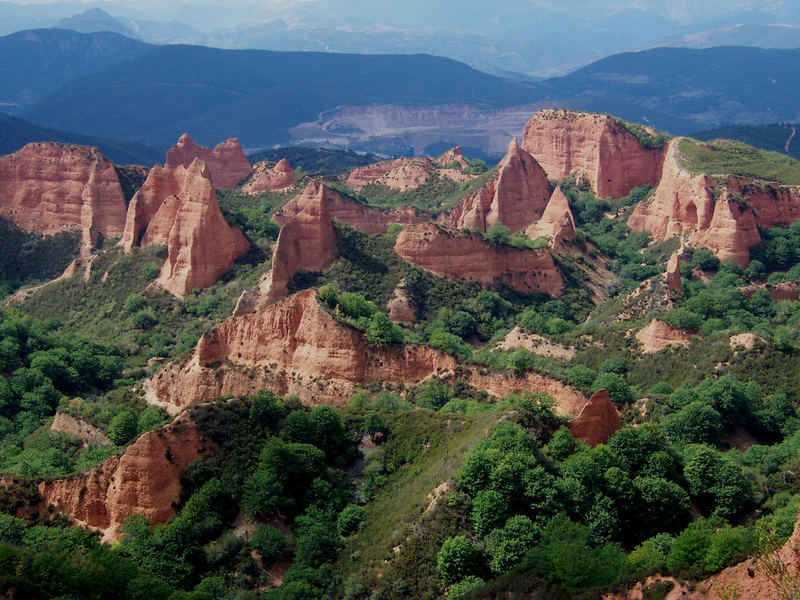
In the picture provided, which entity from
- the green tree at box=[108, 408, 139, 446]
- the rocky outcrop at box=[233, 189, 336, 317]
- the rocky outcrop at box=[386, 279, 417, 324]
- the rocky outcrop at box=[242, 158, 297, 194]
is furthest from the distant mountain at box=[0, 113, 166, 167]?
the green tree at box=[108, 408, 139, 446]

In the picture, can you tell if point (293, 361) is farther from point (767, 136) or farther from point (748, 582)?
point (767, 136)

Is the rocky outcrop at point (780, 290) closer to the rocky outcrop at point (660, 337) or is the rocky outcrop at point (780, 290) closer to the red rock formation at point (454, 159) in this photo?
the rocky outcrop at point (660, 337)

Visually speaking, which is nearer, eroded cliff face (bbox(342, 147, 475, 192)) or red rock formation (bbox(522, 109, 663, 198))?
red rock formation (bbox(522, 109, 663, 198))

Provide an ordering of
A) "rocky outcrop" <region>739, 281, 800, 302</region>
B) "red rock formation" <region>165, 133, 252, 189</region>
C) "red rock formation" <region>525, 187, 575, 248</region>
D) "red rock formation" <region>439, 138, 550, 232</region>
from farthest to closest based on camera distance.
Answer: "red rock formation" <region>165, 133, 252, 189</region> < "red rock formation" <region>439, 138, 550, 232</region> < "red rock formation" <region>525, 187, 575, 248</region> < "rocky outcrop" <region>739, 281, 800, 302</region>

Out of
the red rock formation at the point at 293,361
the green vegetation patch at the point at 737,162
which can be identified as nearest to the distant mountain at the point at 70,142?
the green vegetation patch at the point at 737,162

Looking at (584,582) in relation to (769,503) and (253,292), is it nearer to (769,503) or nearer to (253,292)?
(769,503)

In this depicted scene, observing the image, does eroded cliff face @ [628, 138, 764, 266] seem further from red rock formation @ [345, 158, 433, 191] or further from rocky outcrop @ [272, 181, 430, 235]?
red rock formation @ [345, 158, 433, 191]
